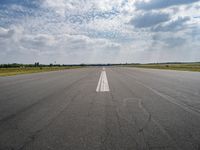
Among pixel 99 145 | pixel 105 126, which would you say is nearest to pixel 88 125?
pixel 105 126

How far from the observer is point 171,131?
425 cm

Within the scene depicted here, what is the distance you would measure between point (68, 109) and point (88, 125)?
1905mm

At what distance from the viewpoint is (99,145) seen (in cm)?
353

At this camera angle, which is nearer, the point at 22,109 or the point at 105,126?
the point at 105,126

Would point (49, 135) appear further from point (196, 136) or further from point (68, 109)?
point (196, 136)

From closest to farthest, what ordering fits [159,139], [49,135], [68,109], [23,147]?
[23,147]
[159,139]
[49,135]
[68,109]

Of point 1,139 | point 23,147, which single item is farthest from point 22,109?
point 23,147

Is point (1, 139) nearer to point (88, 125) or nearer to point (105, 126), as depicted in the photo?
point (88, 125)

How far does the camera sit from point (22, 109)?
6.62 metres

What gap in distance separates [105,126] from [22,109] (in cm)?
338

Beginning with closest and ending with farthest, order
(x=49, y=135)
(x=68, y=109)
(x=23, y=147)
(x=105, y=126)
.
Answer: (x=23, y=147) → (x=49, y=135) → (x=105, y=126) → (x=68, y=109)

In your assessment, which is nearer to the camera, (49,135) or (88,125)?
(49,135)

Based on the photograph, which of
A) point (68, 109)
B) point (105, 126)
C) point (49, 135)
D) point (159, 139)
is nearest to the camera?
point (159, 139)

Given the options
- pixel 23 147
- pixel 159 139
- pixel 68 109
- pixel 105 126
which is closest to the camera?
pixel 23 147
